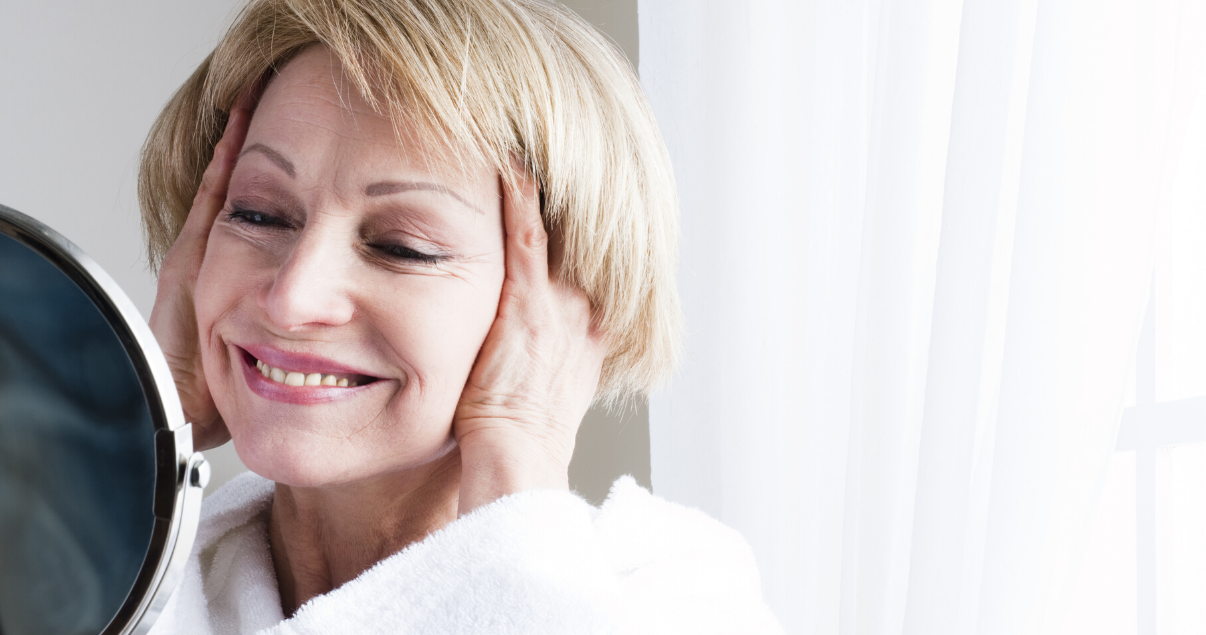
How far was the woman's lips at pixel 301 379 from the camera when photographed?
728 mm

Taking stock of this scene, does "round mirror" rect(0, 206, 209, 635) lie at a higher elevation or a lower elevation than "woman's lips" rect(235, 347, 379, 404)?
higher

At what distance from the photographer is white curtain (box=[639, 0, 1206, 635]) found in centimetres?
→ 76

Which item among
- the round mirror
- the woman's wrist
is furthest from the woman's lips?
the round mirror

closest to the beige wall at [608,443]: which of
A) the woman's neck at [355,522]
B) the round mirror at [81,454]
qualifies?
the woman's neck at [355,522]

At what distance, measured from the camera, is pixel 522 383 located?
0.82 metres

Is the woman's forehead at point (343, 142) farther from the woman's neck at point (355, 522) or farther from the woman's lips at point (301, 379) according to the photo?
the woman's neck at point (355, 522)

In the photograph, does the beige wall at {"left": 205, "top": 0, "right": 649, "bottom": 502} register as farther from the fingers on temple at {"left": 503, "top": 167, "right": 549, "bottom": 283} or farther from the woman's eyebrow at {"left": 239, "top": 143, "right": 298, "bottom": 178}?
the woman's eyebrow at {"left": 239, "top": 143, "right": 298, "bottom": 178}

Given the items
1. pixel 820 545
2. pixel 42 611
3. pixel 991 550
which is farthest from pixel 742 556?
pixel 42 611

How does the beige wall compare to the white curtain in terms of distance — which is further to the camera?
the beige wall

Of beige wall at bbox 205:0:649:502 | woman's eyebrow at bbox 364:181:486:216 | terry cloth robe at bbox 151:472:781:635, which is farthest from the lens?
beige wall at bbox 205:0:649:502

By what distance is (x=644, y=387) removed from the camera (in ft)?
3.50

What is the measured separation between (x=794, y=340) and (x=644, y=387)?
0.66 ft

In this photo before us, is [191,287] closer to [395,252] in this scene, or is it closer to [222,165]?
[222,165]

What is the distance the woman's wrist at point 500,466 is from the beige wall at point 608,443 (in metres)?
0.72
